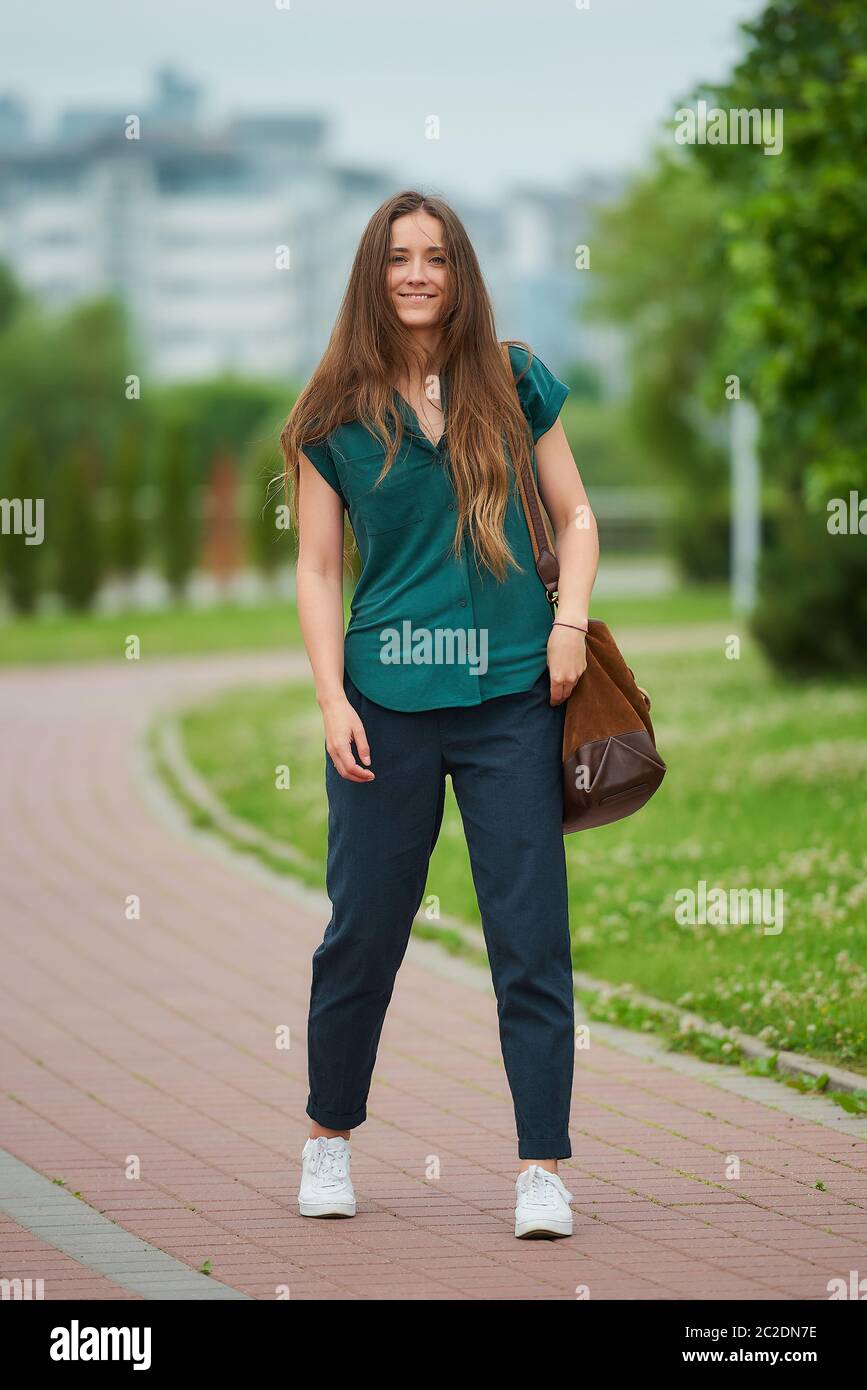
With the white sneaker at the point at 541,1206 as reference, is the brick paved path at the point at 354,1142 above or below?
below

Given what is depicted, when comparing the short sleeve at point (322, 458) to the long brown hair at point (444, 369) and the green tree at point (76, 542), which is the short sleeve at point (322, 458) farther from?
the green tree at point (76, 542)

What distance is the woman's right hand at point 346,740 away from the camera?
426 cm

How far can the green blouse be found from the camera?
426cm

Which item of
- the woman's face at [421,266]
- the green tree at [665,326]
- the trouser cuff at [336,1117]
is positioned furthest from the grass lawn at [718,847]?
the green tree at [665,326]

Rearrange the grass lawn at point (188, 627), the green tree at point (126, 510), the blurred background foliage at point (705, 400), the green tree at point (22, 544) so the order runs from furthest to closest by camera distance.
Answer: the green tree at point (126, 510) < the green tree at point (22, 544) < the grass lawn at point (188, 627) < the blurred background foliage at point (705, 400)

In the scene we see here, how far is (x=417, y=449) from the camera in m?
4.31

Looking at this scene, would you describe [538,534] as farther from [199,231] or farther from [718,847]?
[199,231]

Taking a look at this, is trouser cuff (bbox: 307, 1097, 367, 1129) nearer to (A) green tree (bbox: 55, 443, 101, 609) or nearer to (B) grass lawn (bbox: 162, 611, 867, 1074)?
(B) grass lawn (bbox: 162, 611, 867, 1074)

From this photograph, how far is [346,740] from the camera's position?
4.27 m

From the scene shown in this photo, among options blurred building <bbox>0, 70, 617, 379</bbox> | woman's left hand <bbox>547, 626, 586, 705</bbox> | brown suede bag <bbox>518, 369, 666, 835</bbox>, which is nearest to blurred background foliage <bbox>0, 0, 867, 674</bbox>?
brown suede bag <bbox>518, 369, 666, 835</bbox>

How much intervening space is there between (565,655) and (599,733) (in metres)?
0.18
